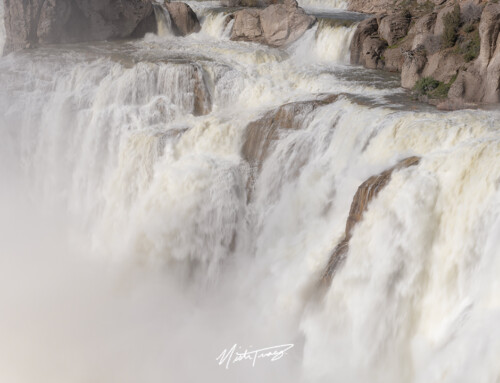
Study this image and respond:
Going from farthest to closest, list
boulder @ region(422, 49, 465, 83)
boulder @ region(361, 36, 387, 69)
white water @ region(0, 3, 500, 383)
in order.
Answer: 1. boulder @ region(361, 36, 387, 69)
2. boulder @ region(422, 49, 465, 83)
3. white water @ region(0, 3, 500, 383)

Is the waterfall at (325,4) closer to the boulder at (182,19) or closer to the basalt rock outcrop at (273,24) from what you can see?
the basalt rock outcrop at (273,24)

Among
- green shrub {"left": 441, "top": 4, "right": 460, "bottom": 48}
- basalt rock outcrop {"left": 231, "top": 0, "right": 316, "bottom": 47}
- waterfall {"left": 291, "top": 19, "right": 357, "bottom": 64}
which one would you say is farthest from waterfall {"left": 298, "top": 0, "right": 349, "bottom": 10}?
green shrub {"left": 441, "top": 4, "right": 460, "bottom": 48}

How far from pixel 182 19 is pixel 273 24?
464 centimetres

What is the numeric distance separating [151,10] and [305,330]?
1782 cm

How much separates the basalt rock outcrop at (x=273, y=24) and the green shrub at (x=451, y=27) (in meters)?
6.27

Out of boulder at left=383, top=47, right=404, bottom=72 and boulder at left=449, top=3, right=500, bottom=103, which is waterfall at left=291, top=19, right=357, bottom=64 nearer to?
boulder at left=383, top=47, right=404, bottom=72

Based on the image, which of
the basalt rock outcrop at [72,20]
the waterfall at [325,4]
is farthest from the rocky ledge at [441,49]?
the basalt rock outcrop at [72,20]

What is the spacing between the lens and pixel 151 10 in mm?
22859

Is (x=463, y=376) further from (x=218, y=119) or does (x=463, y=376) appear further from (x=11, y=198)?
(x=11, y=198)

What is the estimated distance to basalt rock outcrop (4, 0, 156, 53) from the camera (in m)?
20.9

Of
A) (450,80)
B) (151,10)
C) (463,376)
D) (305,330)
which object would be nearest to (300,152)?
(305,330)
